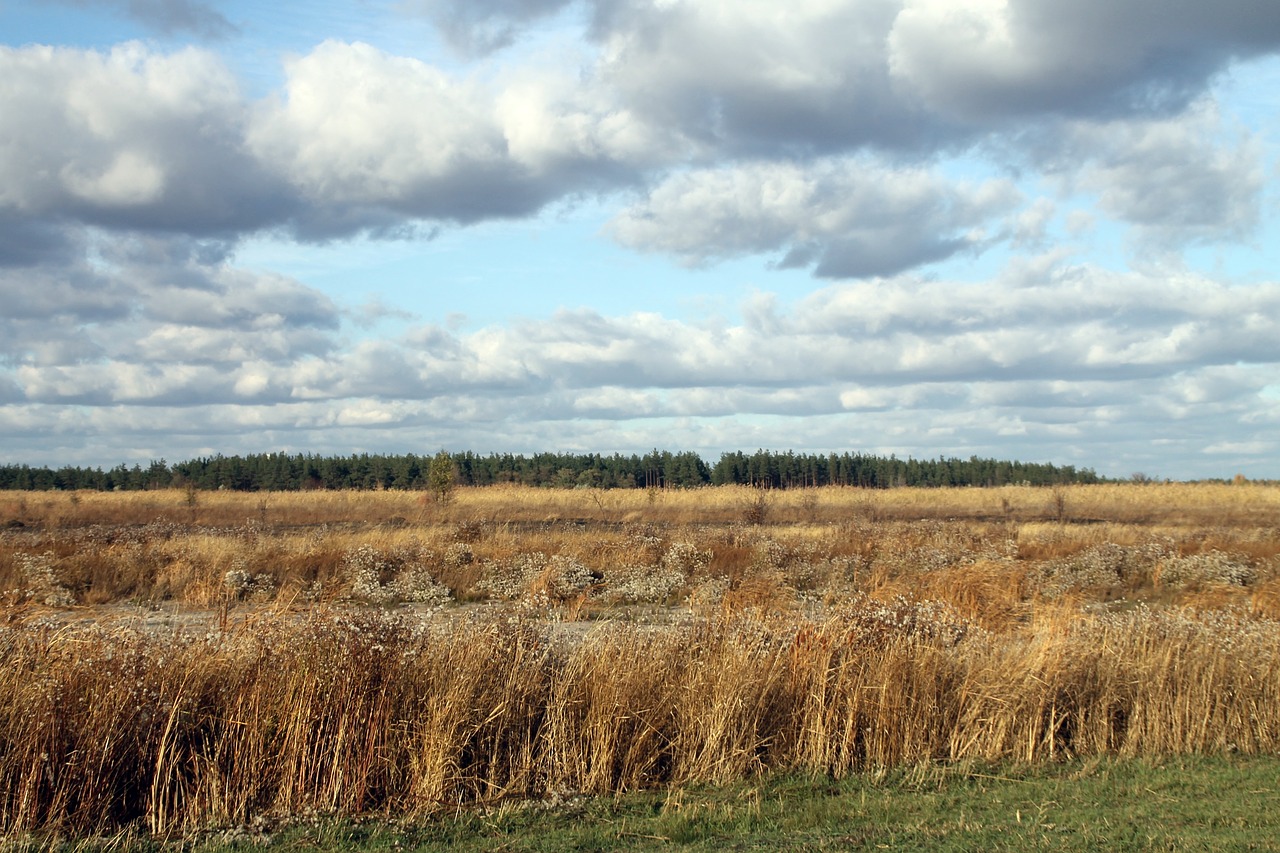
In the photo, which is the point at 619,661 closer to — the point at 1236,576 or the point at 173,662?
the point at 173,662

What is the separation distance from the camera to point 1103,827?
20.6ft

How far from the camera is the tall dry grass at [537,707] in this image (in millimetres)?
6781

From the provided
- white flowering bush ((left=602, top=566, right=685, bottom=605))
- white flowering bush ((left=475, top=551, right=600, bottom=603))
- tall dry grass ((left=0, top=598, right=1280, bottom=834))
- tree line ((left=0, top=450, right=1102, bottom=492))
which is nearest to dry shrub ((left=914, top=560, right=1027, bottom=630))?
tall dry grass ((left=0, top=598, right=1280, bottom=834))

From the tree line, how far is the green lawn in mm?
78205

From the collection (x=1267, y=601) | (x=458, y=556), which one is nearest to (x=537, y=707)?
(x=1267, y=601)

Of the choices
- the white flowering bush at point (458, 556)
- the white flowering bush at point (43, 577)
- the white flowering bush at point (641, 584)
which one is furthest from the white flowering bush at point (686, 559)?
the white flowering bush at point (43, 577)

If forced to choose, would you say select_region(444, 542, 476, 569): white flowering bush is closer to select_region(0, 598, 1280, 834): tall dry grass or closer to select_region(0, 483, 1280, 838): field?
select_region(0, 483, 1280, 838): field

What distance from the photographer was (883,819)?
6.55 meters

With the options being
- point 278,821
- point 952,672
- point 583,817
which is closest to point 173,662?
point 278,821

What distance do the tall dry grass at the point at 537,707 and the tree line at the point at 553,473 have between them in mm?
76856

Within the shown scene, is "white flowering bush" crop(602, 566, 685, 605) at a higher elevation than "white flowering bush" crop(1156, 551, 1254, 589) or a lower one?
lower

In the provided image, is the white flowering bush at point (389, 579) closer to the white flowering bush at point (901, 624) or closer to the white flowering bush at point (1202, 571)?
the white flowering bush at point (901, 624)

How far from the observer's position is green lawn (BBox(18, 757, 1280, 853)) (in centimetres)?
606

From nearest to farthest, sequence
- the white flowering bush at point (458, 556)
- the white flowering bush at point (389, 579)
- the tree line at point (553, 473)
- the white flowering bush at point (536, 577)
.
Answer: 1. the white flowering bush at point (536, 577)
2. the white flowering bush at point (389, 579)
3. the white flowering bush at point (458, 556)
4. the tree line at point (553, 473)
